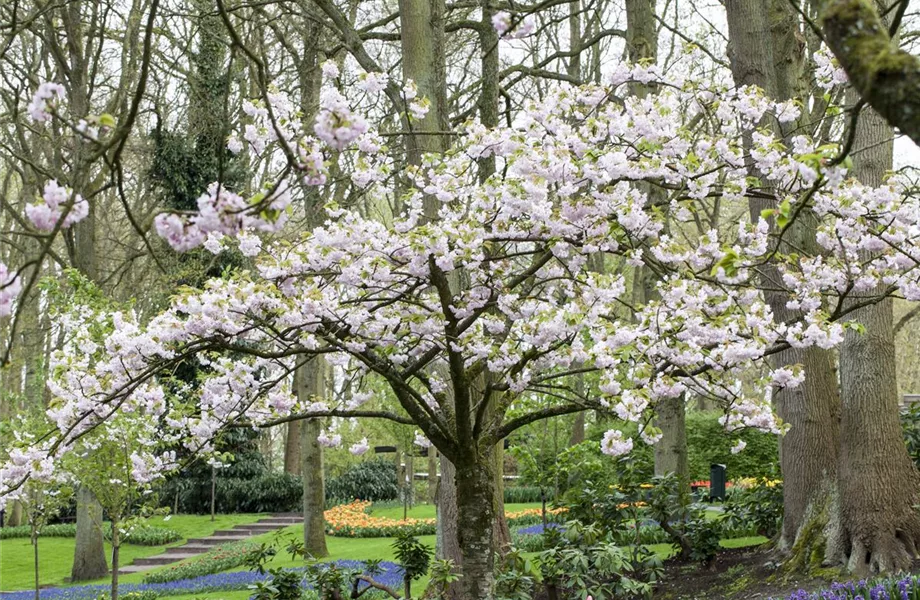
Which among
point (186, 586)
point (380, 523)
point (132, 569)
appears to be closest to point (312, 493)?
point (186, 586)

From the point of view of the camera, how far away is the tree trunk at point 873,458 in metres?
7.67

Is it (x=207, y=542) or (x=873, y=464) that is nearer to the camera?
(x=873, y=464)

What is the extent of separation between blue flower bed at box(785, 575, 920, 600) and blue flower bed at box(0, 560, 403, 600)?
6.15 m

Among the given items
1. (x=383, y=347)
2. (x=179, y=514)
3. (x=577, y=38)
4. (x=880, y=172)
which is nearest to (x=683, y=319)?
(x=383, y=347)

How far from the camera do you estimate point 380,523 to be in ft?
58.3

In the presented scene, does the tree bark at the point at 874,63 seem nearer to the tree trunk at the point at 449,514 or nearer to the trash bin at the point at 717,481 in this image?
the tree trunk at the point at 449,514

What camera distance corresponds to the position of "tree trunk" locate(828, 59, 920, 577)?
7.67m

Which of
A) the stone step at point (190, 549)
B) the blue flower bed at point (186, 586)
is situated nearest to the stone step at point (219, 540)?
the stone step at point (190, 549)

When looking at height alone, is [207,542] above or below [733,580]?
below

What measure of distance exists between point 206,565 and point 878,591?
439 inches

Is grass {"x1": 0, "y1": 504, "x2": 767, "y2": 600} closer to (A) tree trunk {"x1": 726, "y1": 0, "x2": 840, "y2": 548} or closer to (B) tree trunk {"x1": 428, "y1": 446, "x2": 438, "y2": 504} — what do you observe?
(B) tree trunk {"x1": 428, "y1": 446, "x2": 438, "y2": 504}

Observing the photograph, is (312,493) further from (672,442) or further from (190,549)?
(672,442)

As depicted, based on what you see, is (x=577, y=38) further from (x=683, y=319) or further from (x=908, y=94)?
(x=908, y=94)

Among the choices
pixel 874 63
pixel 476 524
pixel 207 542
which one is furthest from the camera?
pixel 207 542
